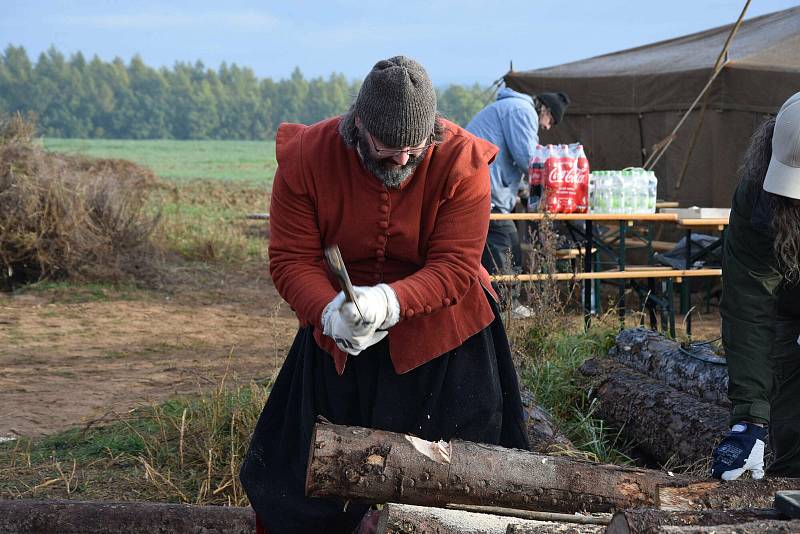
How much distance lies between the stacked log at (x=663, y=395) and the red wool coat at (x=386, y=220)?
1.71m

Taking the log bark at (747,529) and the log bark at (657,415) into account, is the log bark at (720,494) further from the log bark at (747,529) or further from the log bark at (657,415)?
the log bark at (657,415)

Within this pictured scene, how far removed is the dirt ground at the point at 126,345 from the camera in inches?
215

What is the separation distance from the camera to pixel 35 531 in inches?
118

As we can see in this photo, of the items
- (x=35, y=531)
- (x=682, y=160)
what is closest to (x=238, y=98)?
(x=682, y=160)

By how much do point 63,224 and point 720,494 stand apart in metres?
7.76

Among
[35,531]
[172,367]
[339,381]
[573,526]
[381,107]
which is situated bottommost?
[172,367]

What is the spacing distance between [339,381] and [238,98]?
3790 inches

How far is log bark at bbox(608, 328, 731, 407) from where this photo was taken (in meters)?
4.22

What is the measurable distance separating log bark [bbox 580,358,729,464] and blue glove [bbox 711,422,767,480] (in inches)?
49.1

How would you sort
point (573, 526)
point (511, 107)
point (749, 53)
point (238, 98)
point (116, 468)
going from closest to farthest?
point (573, 526) < point (116, 468) < point (511, 107) < point (749, 53) < point (238, 98)

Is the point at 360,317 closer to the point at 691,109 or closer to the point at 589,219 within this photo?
the point at 589,219

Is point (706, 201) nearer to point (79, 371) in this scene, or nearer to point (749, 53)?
point (749, 53)

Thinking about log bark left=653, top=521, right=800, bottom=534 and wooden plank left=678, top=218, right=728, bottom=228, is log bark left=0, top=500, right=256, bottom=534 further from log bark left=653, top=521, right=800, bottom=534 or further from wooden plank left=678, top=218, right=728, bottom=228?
wooden plank left=678, top=218, right=728, bottom=228

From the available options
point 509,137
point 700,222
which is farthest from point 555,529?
point 509,137
